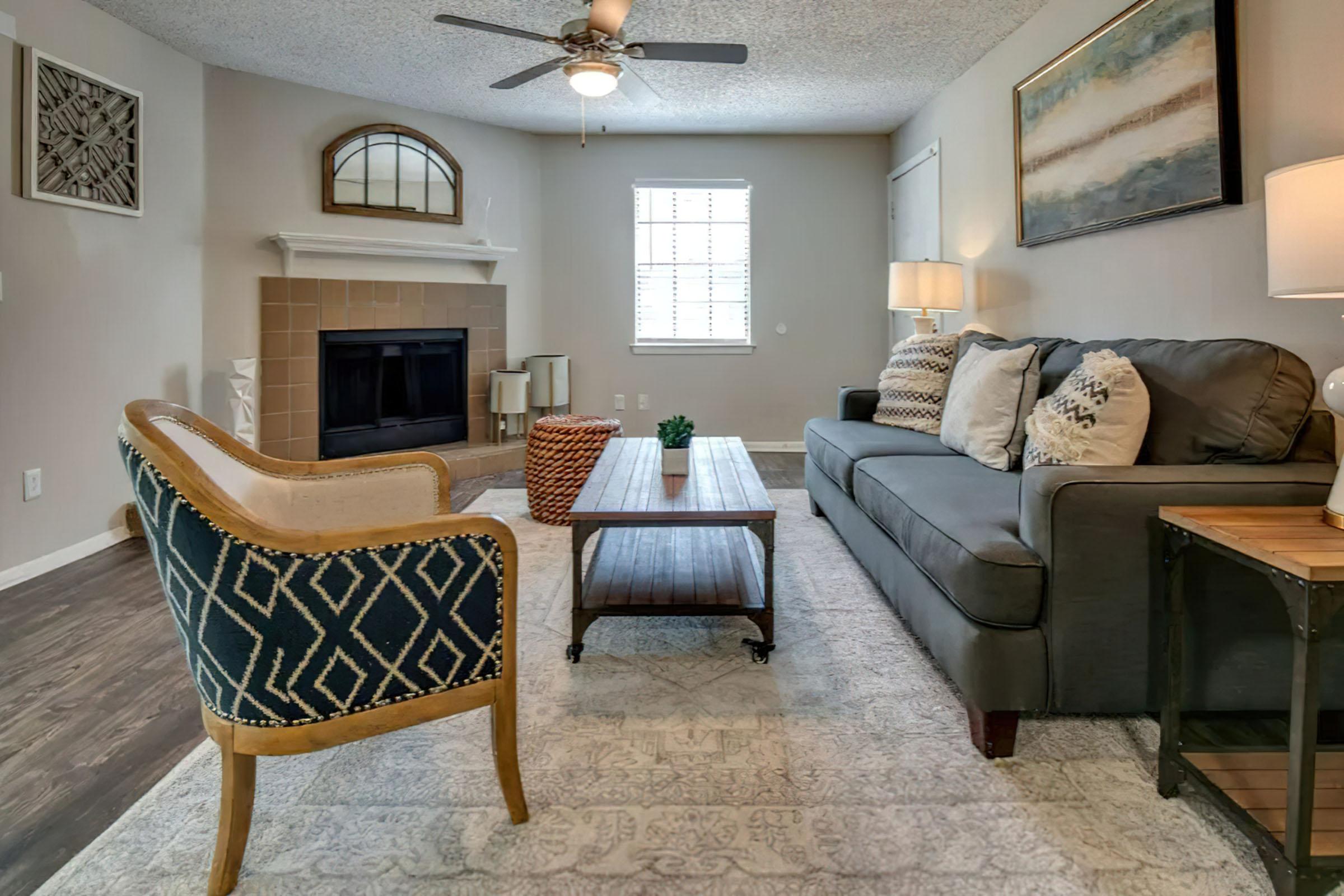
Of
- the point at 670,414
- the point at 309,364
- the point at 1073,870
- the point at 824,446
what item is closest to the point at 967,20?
the point at 824,446

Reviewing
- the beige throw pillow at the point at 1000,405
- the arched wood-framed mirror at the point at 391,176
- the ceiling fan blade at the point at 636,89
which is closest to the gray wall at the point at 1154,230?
the beige throw pillow at the point at 1000,405

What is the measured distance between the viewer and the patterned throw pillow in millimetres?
3420

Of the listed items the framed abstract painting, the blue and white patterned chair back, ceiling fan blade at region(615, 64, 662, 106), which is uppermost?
ceiling fan blade at region(615, 64, 662, 106)

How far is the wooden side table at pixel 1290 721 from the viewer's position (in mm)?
1127

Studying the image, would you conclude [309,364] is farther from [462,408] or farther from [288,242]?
[462,408]

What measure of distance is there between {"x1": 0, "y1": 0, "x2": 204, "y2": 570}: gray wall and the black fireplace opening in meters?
0.81

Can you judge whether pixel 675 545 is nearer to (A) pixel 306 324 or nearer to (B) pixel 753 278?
(A) pixel 306 324

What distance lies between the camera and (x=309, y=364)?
459 cm

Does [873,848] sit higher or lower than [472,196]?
lower

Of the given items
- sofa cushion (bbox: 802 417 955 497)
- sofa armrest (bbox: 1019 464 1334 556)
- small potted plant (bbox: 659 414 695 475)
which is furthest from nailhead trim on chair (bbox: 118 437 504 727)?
sofa cushion (bbox: 802 417 955 497)

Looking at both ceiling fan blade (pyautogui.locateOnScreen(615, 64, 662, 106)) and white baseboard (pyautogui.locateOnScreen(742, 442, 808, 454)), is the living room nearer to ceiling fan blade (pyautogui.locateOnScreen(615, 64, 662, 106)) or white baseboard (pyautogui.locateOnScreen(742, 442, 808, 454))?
ceiling fan blade (pyautogui.locateOnScreen(615, 64, 662, 106))

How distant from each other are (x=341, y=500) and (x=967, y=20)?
360cm

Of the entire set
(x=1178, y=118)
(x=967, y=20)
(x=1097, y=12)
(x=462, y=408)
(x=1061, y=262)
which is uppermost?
(x=967, y=20)

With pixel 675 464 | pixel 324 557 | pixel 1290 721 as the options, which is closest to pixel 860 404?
pixel 675 464
